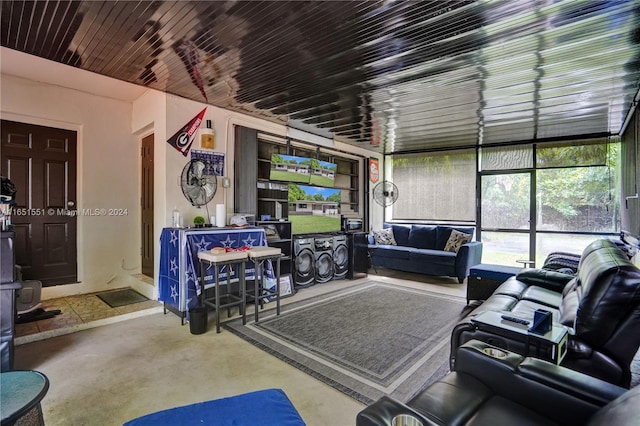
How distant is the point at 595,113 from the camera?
13.7 feet

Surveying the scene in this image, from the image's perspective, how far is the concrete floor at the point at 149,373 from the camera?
1.91 m

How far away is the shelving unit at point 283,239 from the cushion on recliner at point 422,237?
9.65 ft

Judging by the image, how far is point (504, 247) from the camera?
19.6ft

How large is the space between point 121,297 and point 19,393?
10.2ft

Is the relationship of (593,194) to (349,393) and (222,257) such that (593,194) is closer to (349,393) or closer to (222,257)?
(349,393)

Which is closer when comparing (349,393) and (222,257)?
(349,393)

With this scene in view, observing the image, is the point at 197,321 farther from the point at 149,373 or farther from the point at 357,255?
the point at 357,255

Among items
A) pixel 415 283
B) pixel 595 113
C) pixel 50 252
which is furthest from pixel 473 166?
pixel 50 252

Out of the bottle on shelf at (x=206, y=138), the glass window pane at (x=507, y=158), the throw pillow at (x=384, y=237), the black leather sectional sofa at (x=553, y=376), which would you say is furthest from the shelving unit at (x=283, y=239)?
the glass window pane at (x=507, y=158)

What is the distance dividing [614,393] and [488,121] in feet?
14.2

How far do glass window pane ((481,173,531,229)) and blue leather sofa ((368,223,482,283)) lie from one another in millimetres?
640

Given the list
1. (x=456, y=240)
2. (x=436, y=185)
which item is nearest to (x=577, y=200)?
(x=456, y=240)

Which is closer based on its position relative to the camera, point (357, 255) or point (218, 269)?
point (218, 269)

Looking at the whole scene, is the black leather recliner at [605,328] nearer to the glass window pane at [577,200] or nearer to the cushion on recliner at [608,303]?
the cushion on recliner at [608,303]
